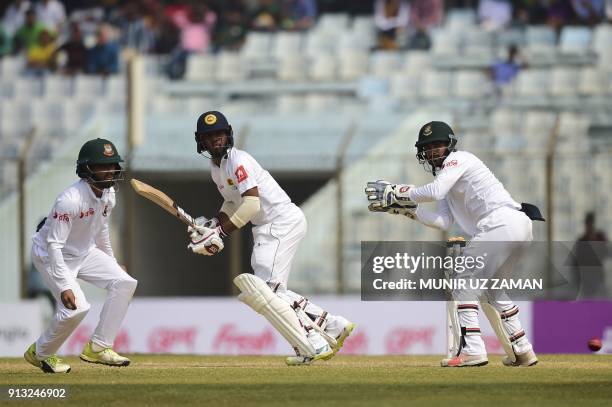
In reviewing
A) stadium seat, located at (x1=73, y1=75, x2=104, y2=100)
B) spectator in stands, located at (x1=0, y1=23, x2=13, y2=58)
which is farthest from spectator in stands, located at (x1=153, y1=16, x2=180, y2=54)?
spectator in stands, located at (x1=0, y1=23, x2=13, y2=58)

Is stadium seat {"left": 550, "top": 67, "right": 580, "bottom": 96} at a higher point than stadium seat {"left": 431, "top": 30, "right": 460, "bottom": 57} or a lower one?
lower

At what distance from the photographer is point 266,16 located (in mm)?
25938

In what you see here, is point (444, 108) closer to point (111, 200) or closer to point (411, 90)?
point (411, 90)

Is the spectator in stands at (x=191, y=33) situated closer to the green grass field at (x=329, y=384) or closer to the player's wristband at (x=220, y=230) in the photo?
the green grass field at (x=329, y=384)

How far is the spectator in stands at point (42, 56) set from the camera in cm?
2580

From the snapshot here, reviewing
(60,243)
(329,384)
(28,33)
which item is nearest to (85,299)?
(60,243)

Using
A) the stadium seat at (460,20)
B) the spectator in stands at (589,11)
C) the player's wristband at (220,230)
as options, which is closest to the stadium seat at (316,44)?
the stadium seat at (460,20)

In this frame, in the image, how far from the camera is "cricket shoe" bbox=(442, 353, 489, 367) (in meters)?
11.3

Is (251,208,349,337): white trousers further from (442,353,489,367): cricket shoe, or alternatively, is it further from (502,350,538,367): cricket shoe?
(502,350,538,367): cricket shoe

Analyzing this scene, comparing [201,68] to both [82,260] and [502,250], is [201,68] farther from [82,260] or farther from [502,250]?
[502,250]

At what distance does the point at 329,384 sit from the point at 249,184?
2180 millimetres

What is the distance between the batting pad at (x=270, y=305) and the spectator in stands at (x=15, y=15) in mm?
16891

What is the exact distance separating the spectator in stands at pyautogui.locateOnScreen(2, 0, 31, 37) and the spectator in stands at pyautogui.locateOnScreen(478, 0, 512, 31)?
869 cm

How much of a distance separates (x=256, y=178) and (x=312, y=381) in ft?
7.13
